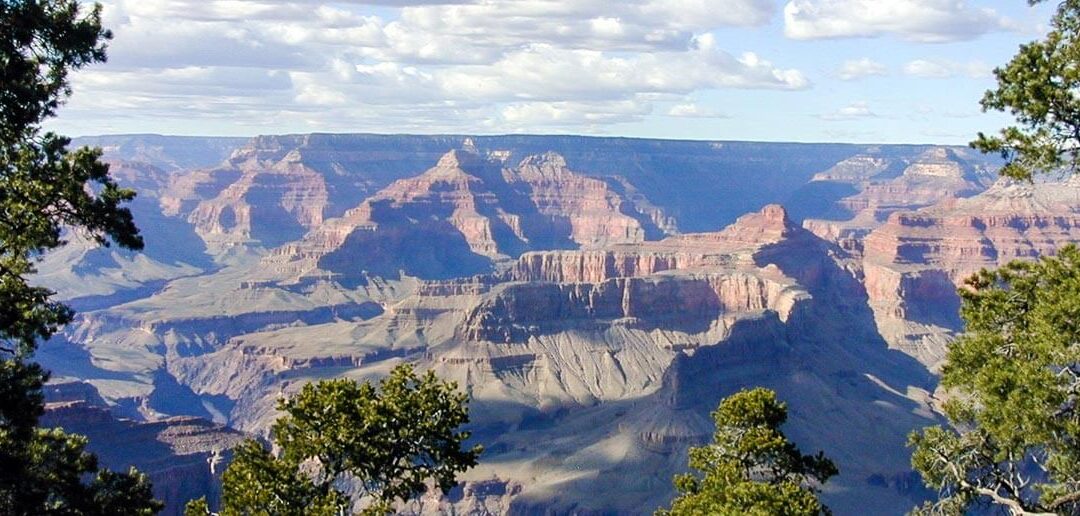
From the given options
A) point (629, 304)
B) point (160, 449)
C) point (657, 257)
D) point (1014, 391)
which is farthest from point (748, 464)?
point (657, 257)

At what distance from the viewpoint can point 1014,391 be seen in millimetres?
19875

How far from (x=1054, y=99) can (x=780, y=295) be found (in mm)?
143422

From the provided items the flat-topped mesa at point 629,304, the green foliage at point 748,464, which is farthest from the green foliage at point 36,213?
the flat-topped mesa at point 629,304

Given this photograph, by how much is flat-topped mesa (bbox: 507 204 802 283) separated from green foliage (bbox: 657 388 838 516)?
154 m

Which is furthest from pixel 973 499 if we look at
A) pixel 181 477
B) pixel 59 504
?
pixel 181 477

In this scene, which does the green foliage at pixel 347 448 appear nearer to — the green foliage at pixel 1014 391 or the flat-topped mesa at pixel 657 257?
the green foliage at pixel 1014 391

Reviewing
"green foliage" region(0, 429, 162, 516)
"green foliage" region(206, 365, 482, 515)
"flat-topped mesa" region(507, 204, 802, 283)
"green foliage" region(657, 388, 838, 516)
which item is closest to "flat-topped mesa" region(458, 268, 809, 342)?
"flat-topped mesa" region(507, 204, 802, 283)

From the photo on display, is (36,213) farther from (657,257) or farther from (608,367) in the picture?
(657,257)

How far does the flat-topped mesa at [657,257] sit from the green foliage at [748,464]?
15427cm

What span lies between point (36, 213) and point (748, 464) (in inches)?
575

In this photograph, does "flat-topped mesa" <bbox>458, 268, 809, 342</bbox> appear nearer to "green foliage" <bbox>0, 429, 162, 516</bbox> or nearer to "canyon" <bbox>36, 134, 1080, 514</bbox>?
"canyon" <bbox>36, 134, 1080, 514</bbox>

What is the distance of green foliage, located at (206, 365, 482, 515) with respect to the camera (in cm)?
2233

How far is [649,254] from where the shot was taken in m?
190

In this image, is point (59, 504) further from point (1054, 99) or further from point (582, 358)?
point (582, 358)
